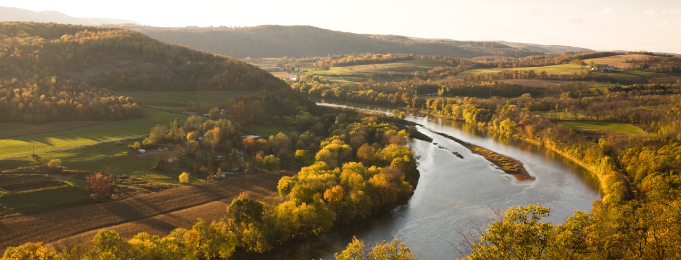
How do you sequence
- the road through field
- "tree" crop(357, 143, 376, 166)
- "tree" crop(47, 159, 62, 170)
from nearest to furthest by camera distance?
the road through field, "tree" crop(47, 159, 62, 170), "tree" crop(357, 143, 376, 166)

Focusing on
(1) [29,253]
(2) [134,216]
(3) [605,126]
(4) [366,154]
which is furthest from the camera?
(3) [605,126]

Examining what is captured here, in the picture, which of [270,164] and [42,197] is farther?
[270,164]

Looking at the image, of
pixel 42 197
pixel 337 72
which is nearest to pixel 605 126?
pixel 42 197

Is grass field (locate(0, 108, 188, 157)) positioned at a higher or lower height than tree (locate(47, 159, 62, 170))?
higher

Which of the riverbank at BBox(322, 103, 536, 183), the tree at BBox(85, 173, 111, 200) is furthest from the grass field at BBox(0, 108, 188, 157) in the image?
the riverbank at BBox(322, 103, 536, 183)

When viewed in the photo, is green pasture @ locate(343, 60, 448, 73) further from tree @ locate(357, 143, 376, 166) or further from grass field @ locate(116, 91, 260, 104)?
tree @ locate(357, 143, 376, 166)

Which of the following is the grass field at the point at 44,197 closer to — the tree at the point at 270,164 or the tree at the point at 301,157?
the tree at the point at 270,164

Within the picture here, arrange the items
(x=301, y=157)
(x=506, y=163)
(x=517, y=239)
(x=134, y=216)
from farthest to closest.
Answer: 1. (x=506, y=163)
2. (x=301, y=157)
3. (x=134, y=216)
4. (x=517, y=239)

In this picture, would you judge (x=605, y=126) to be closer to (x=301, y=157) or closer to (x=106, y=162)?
(x=301, y=157)
